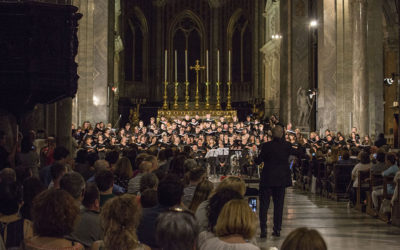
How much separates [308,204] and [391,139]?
13.8 meters

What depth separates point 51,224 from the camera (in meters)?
4.18

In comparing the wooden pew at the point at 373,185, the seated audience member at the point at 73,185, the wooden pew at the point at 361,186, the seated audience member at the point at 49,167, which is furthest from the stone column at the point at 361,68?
the seated audience member at the point at 73,185

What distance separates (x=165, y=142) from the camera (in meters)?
23.2

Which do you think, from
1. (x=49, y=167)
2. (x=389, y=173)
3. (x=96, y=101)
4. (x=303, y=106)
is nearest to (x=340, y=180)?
(x=389, y=173)

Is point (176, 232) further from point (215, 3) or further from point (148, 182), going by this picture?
point (215, 3)

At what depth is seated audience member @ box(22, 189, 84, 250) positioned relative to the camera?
4184 millimetres

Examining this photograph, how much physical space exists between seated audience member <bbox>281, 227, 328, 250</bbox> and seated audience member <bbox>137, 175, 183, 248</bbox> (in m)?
2.48

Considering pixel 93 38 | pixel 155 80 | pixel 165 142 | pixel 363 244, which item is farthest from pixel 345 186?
pixel 155 80

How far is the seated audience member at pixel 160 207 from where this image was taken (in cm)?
556

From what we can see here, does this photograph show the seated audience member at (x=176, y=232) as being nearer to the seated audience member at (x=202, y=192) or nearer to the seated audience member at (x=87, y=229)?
the seated audience member at (x=87, y=229)

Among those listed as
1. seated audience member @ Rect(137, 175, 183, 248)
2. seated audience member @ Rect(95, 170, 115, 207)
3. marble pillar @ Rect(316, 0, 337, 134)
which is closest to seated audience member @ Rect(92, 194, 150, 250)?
seated audience member @ Rect(137, 175, 183, 248)

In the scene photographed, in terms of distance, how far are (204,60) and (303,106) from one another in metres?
15.9

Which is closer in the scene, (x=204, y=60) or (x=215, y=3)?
(x=215, y=3)

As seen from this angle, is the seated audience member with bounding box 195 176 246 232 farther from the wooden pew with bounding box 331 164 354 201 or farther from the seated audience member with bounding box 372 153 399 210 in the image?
the wooden pew with bounding box 331 164 354 201
